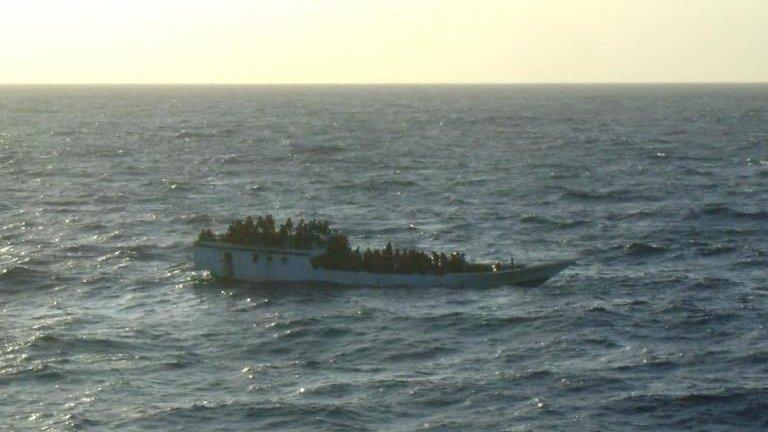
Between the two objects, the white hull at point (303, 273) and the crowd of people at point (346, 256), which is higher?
the crowd of people at point (346, 256)

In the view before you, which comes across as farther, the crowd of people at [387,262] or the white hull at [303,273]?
the crowd of people at [387,262]

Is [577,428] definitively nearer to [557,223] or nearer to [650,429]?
[650,429]

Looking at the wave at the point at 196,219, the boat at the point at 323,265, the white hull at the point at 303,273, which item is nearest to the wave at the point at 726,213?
the boat at the point at 323,265

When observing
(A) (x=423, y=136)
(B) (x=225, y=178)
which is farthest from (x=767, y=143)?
(B) (x=225, y=178)

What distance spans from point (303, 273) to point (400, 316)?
8.23 m

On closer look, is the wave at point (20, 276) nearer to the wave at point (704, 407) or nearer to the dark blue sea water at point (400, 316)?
the dark blue sea water at point (400, 316)

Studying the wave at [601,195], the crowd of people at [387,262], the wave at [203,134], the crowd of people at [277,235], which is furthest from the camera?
the wave at [203,134]

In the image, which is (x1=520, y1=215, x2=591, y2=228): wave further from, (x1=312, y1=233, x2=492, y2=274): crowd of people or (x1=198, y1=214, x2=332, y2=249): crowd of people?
(x1=198, y1=214, x2=332, y2=249): crowd of people

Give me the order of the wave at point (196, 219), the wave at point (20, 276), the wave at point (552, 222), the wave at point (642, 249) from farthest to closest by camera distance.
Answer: the wave at point (196, 219)
the wave at point (552, 222)
the wave at point (642, 249)
the wave at point (20, 276)

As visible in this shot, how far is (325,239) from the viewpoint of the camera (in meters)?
58.8

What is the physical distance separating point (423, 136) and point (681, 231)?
346 feet

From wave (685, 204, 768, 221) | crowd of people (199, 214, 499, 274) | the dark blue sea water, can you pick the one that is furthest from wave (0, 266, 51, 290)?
wave (685, 204, 768, 221)

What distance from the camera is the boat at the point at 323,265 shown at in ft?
188

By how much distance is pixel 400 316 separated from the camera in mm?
51438
